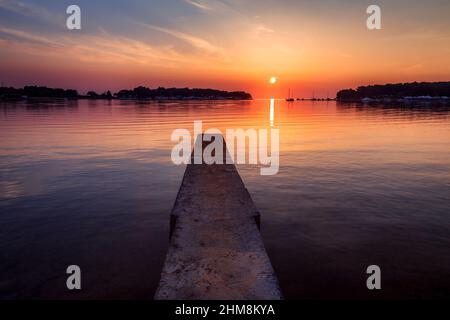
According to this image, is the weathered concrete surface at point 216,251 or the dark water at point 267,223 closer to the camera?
the weathered concrete surface at point 216,251

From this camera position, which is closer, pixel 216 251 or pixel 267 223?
pixel 216 251

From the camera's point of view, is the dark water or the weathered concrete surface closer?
the weathered concrete surface

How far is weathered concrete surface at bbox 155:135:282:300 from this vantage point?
3418 mm

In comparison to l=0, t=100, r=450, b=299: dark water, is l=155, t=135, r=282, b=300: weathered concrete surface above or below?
above

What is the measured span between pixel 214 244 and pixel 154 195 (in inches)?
237

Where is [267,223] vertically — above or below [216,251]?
below

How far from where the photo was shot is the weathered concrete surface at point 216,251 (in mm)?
3418

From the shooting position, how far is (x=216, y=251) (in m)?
4.29

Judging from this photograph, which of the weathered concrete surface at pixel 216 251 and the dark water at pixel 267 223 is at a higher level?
the weathered concrete surface at pixel 216 251
